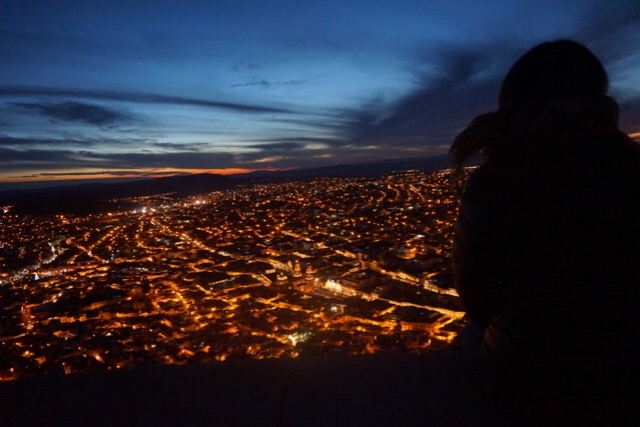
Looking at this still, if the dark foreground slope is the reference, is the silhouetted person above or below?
above

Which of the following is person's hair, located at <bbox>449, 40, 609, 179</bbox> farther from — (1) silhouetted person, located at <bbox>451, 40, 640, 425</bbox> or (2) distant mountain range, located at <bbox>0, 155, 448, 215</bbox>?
(2) distant mountain range, located at <bbox>0, 155, 448, 215</bbox>

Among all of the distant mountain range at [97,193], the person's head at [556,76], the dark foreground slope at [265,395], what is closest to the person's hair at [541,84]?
the person's head at [556,76]

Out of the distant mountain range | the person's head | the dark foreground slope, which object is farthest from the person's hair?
the distant mountain range

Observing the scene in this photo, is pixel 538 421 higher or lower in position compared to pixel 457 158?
lower

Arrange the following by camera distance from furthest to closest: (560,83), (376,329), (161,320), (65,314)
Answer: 1. (65,314)
2. (161,320)
3. (376,329)
4. (560,83)

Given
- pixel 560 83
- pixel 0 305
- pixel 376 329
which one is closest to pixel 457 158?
pixel 560 83

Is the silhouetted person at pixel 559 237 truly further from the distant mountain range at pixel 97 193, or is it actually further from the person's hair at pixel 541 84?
the distant mountain range at pixel 97 193

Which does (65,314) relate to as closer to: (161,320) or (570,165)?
(161,320)

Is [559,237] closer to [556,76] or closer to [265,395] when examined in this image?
[556,76]
